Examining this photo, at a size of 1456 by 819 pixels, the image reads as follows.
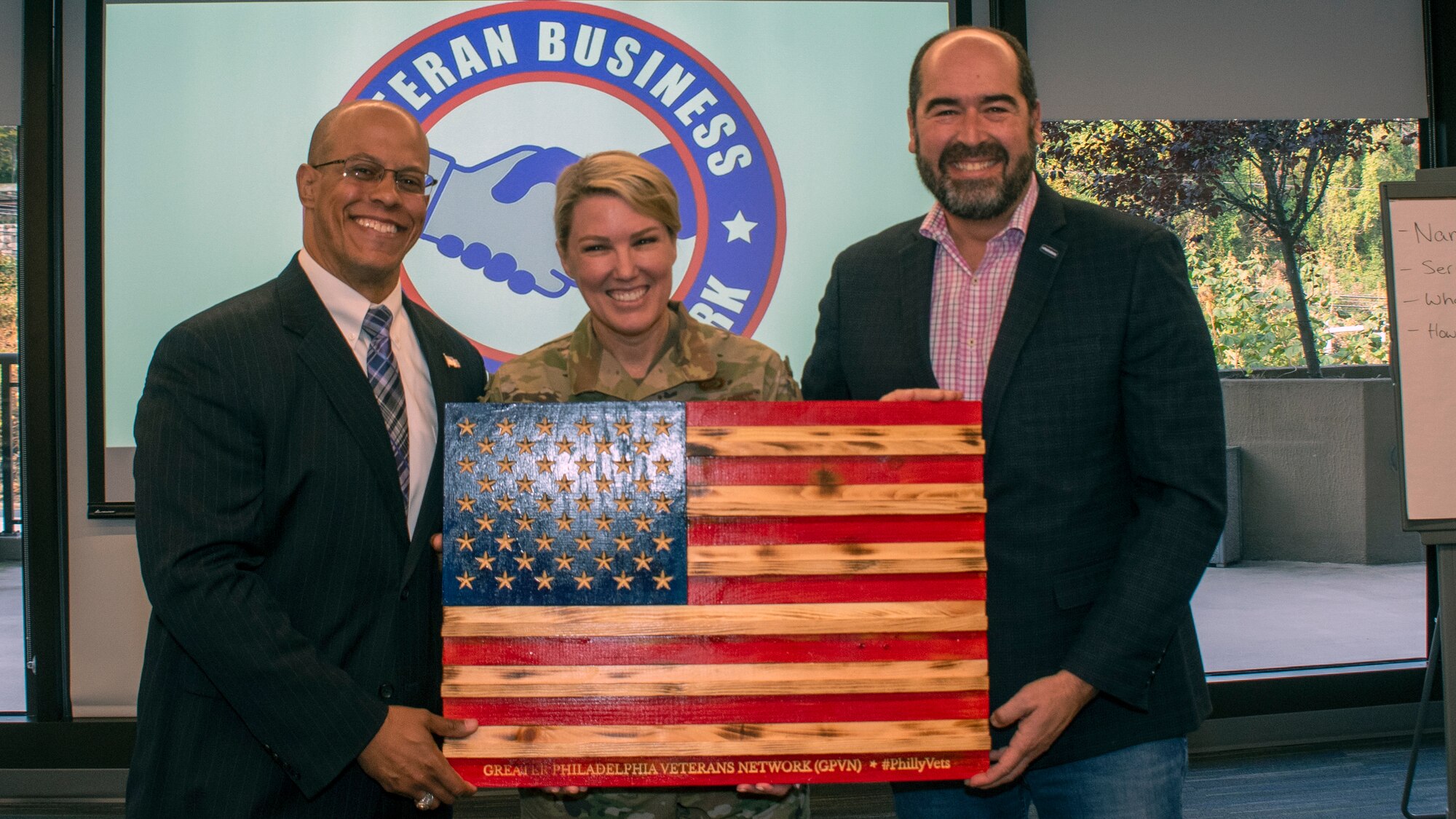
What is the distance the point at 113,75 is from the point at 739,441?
3627 mm

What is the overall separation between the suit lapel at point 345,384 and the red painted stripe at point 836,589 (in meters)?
0.55

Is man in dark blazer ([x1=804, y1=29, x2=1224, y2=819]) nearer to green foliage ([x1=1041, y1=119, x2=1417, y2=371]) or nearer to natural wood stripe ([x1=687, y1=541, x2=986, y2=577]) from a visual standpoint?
natural wood stripe ([x1=687, y1=541, x2=986, y2=577])

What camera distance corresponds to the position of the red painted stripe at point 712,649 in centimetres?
159

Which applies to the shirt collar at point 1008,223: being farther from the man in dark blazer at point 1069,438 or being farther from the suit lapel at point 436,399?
the suit lapel at point 436,399

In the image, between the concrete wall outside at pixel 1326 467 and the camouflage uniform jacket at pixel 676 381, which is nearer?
the camouflage uniform jacket at pixel 676 381

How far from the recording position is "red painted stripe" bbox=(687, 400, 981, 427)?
1.62 meters

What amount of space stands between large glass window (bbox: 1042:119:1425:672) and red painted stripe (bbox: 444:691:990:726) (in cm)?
336

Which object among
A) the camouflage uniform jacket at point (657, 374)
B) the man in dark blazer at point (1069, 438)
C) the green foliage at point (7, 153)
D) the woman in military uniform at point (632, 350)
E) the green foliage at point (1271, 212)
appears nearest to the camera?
the man in dark blazer at point (1069, 438)

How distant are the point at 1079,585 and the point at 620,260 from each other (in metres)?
1.00

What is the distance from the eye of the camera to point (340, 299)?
70.9 inches

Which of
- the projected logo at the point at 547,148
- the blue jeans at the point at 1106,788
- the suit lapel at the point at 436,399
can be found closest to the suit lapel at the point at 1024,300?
the blue jeans at the point at 1106,788

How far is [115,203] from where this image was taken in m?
3.93

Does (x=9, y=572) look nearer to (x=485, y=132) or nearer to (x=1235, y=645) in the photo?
(x=485, y=132)

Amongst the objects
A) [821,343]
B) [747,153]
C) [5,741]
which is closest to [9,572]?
[5,741]
